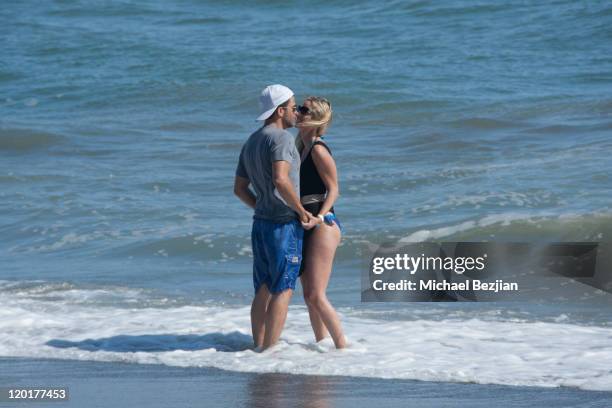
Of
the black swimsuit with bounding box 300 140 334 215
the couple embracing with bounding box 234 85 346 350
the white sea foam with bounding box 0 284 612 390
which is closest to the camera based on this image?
the white sea foam with bounding box 0 284 612 390

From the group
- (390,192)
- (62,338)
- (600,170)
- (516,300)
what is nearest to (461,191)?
(390,192)

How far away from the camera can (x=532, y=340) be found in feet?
21.5

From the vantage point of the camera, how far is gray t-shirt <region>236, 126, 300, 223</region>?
5797 mm

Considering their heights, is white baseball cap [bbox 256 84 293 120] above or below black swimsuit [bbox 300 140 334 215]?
above

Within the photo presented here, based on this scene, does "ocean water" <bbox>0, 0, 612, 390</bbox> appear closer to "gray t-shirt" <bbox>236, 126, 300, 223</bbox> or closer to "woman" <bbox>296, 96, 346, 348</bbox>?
"woman" <bbox>296, 96, 346, 348</bbox>

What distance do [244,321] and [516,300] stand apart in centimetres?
219

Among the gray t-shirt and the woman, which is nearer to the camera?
the gray t-shirt

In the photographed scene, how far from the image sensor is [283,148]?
5.78m

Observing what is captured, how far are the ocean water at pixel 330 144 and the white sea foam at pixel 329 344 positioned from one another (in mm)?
24

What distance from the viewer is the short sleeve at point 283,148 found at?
577 centimetres

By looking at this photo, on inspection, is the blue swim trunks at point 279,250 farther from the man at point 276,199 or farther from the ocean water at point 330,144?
the ocean water at point 330,144

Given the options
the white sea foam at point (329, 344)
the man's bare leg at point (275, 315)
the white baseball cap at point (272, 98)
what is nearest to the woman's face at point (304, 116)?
the white baseball cap at point (272, 98)

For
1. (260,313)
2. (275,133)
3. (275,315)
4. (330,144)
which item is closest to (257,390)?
(275,315)

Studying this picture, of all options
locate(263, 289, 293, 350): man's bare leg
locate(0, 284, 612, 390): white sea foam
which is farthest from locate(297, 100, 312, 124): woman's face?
locate(0, 284, 612, 390): white sea foam
